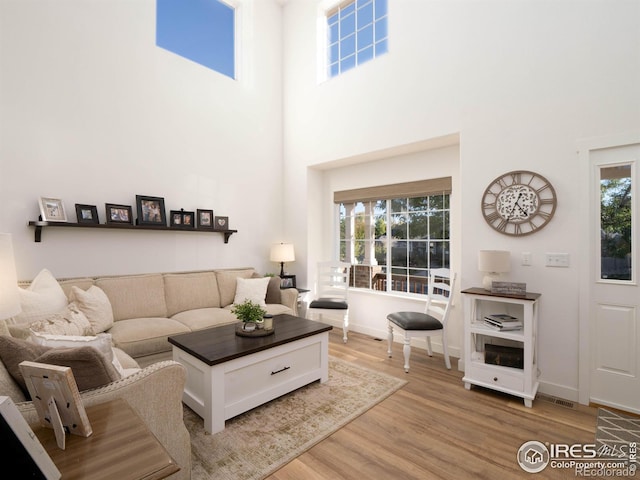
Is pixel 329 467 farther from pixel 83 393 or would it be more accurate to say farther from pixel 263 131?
pixel 263 131

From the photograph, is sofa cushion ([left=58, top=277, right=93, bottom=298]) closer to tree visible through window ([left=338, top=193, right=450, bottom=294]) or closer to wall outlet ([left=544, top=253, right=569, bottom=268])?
tree visible through window ([left=338, top=193, right=450, bottom=294])

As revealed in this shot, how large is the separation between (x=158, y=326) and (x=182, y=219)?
1463 millimetres

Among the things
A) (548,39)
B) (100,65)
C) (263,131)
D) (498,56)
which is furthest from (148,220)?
(548,39)

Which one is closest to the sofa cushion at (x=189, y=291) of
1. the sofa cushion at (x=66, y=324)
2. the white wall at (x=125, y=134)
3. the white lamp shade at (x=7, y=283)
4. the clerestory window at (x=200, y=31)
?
the white wall at (x=125, y=134)

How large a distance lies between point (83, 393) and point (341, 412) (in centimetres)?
174

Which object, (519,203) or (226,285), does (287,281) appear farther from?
(519,203)

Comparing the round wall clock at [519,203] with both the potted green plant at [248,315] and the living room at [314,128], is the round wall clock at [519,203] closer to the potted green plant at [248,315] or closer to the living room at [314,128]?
→ the living room at [314,128]

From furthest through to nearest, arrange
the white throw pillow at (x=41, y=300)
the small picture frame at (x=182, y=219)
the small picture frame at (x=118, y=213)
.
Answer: the small picture frame at (x=182, y=219)
the small picture frame at (x=118, y=213)
the white throw pillow at (x=41, y=300)

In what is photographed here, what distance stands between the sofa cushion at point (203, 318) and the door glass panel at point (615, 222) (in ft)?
11.2

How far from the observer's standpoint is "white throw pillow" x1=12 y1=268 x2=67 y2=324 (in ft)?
7.73

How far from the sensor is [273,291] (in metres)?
4.27

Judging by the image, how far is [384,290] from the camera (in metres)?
4.52

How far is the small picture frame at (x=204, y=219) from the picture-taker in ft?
13.6

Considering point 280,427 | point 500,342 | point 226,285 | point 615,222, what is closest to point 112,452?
point 280,427
